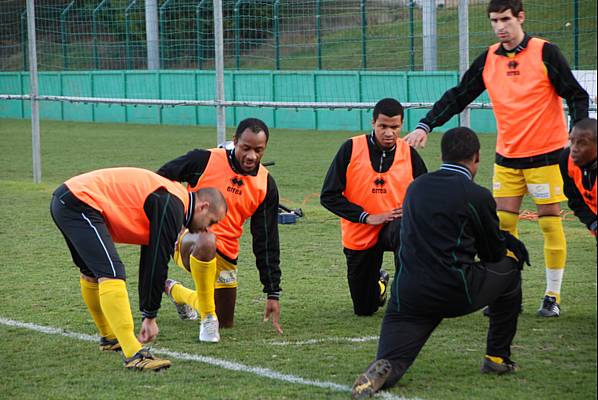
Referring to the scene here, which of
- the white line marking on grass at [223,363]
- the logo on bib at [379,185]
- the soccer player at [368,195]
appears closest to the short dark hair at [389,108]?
the soccer player at [368,195]

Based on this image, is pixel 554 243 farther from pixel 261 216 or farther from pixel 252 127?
pixel 252 127

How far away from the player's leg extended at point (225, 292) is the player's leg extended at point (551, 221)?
205cm

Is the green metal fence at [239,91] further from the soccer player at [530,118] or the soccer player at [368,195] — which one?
the soccer player at [530,118]

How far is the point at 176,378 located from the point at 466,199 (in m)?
1.83

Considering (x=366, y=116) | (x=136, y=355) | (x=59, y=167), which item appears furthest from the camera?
(x=366, y=116)

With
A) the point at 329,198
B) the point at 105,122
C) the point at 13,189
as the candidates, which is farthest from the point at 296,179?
the point at 105,122

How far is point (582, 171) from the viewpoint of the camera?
6.12 metres

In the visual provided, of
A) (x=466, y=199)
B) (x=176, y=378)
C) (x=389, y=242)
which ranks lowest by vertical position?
(x=176, y=378)

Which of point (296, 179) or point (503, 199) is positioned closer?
point (503, 199)

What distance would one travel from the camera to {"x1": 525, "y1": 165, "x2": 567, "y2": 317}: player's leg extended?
281 inches

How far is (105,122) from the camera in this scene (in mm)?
32625

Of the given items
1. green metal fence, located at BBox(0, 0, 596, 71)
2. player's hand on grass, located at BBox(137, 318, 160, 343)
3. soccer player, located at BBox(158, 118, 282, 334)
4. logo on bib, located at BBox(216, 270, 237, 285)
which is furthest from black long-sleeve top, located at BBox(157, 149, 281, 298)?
green metal fence, located at BBox(0, 0, 596, 71)

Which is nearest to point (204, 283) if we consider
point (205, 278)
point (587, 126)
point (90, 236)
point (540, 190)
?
point (205, 278)

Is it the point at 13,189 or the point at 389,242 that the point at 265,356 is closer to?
the point at 389,242
